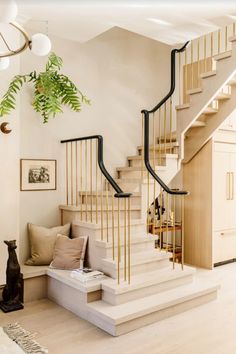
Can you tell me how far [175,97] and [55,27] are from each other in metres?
2.54

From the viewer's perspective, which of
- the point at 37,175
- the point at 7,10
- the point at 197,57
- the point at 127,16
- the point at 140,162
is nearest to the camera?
the point at 7,10

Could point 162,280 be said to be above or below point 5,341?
above

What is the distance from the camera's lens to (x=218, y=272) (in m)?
5.05

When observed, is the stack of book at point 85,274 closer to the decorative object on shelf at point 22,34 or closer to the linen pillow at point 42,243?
the linen pillow at point 42,243

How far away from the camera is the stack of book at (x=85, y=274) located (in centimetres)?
353

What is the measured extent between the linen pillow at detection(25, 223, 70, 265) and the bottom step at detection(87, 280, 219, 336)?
99 centimetres

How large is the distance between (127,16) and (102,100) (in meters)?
1.41

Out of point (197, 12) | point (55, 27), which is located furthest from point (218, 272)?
point (55, 27)

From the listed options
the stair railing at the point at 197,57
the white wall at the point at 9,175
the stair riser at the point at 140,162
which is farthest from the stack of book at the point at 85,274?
the stair railing at the point at 197,57

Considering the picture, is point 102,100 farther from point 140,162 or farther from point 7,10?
point 7,10

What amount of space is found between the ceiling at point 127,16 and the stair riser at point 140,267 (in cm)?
271

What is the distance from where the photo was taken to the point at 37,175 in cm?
454

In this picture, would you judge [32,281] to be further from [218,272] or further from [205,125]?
[205,125]

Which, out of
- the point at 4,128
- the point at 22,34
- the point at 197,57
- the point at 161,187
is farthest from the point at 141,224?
the point at 197,57
